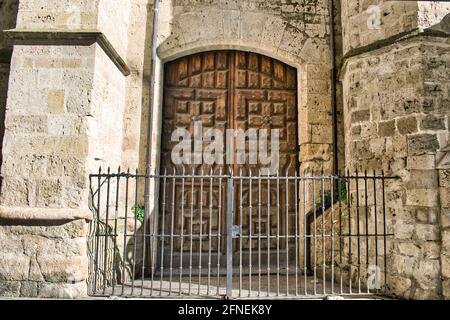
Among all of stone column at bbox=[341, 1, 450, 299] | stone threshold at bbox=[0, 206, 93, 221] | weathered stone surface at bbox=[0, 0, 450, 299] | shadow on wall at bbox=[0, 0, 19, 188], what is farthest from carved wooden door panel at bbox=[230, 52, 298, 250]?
shadow on wall at bbox=[0, 0, 19, 188]

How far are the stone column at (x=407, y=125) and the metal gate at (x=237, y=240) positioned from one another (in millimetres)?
189

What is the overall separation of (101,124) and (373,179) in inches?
127

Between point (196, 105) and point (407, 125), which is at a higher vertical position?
point (196, 105)

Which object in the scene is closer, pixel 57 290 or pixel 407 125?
pixel 57 290

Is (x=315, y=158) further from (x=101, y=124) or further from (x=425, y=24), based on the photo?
(x=101, y=124)

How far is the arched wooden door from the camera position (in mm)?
5090

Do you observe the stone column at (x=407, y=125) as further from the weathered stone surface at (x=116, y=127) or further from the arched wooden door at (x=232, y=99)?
the arched wooden door at (x=232, y=99)

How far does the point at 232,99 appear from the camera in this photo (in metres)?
5.19

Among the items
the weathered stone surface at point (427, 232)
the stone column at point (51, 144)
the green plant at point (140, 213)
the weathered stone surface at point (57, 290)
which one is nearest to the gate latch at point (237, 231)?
the green plant at point (140, 213)

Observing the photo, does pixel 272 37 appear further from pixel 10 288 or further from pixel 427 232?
pixel 10 288

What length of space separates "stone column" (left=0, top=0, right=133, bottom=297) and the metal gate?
0.93ft

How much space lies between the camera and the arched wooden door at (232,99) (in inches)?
200

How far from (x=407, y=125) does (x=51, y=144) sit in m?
3.88

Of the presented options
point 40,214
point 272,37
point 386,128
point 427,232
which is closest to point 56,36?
point 40,214
